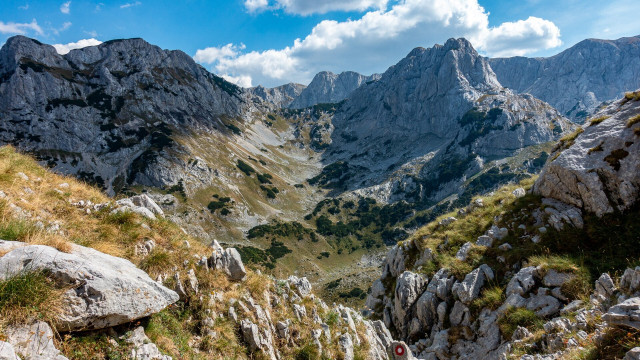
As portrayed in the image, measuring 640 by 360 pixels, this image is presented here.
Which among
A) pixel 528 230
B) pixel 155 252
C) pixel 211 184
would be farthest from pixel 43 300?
pixel 211 184

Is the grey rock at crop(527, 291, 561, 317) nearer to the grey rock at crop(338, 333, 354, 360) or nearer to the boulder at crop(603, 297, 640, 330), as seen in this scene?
the boulder at crop(603, 297, 640, 330)

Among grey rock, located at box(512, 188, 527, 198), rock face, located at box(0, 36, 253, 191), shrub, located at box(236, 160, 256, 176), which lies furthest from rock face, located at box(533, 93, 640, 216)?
shrub, located at box(236, 160, 256, 176)

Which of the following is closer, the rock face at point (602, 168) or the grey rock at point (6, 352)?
the grey rock at point (6, 352)

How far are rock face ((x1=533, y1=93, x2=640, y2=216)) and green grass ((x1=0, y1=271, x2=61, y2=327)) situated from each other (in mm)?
22149

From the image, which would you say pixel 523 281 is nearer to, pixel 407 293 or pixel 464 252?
pixel 464 252

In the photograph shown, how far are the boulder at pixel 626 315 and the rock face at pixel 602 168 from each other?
9891 millimetres

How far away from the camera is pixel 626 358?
6.23 metres

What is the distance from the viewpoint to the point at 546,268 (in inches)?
513

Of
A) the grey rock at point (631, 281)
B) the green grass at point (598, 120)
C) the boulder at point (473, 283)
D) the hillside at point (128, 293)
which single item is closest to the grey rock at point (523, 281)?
the boulder at point (473, 283)

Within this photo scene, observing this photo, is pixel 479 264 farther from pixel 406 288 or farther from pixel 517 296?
pixel 406 288

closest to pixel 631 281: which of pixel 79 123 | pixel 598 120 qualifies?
pixel 598 120

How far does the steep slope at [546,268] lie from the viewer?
964cm

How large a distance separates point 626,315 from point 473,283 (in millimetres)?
8802

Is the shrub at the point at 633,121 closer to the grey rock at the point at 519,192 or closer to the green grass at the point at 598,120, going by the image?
the green grass at the point at 598,120
